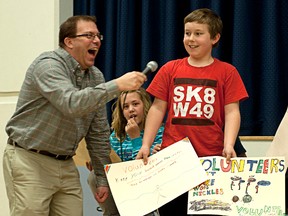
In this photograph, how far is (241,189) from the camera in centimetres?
186

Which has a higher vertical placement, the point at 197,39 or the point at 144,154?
the point at 197,39

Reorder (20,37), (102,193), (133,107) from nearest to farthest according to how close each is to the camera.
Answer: (102,193) → (133,107) → (20,37)

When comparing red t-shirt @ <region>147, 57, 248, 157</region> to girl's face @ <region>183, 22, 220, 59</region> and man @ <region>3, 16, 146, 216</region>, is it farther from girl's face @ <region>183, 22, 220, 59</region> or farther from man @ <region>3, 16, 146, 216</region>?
man @ <region>3, 16, 146, 216</region>

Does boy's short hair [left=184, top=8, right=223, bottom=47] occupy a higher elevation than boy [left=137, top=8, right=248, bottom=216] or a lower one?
higher

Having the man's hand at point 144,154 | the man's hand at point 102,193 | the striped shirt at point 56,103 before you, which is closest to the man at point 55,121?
the striped shirt at point 56,103

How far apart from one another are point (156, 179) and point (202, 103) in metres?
0.34

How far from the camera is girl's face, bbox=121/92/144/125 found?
104 inches

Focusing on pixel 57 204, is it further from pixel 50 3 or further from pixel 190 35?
pixel 50 3

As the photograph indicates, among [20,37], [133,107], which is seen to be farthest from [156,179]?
[20,37]

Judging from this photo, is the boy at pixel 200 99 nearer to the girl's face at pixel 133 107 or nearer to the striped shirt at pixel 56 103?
the striped shirt at pixel 56 103

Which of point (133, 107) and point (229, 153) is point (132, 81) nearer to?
point (229, 153)

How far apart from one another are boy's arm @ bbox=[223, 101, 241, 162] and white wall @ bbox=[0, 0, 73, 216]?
1551 millimetres

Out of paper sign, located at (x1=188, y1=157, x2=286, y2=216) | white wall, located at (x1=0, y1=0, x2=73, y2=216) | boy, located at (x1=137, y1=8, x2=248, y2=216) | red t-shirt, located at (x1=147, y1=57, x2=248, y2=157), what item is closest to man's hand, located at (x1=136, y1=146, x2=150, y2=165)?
boy, located at (x1=137, y1=8, x2=248, y2=216)

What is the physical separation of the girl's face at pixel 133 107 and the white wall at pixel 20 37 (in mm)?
784
